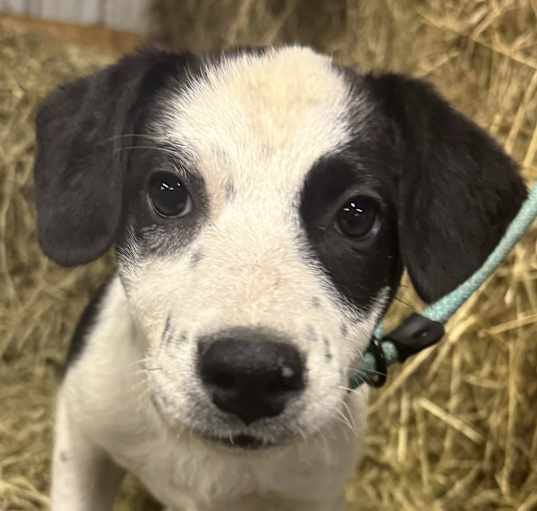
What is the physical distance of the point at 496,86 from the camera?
242 cm

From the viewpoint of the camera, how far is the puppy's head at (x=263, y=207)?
129 cm

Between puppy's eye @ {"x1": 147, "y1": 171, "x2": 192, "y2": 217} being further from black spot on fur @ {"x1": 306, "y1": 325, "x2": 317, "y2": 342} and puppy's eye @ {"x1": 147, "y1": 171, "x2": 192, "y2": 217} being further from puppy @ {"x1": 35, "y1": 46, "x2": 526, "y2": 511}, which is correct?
black spot on fur @ {"x1": 306, "y1": 325, "x2": 317, "y2": 342}

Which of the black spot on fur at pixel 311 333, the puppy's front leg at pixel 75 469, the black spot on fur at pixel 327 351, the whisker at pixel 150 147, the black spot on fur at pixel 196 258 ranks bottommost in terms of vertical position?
the puppy's front leg at pixel 75 469

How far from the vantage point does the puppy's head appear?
4.24 ft

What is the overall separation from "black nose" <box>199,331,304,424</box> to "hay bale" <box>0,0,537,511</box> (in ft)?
2.98

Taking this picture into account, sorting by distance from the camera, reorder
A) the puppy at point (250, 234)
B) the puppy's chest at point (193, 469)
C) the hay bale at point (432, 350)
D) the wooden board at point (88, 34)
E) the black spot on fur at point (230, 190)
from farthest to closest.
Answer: the wooden board at point (88, 34)
the hay bale at point (432, 350)
the puppy's chest at point (193, 469)
the black spot on fur at point (230, 190)
the puppy at point (250, 234)

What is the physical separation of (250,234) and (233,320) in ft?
0.64

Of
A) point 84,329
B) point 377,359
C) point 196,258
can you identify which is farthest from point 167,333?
point 84,329

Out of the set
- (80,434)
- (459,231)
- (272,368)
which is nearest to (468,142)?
(459,231)

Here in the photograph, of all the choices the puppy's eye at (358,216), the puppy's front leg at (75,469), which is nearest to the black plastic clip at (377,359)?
the puppy's eye at (358,216)

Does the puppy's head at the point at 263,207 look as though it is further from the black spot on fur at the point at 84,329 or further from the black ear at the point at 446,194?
the black spot on fur at the point at 84,329

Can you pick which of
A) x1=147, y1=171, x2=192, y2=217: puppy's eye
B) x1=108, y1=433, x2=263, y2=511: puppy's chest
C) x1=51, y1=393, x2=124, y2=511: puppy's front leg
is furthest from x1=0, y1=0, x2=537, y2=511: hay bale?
x1=147, y1=171, x2=192, y2=217: puppy's eye

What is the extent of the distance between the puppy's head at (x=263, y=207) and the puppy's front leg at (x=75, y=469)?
0.43 meters

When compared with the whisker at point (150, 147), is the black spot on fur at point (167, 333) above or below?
below
